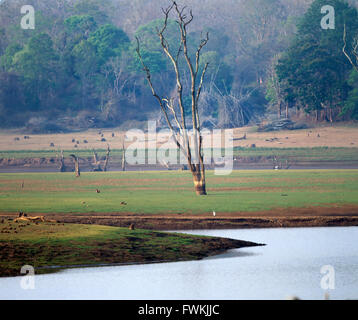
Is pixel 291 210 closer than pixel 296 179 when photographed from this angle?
Yes

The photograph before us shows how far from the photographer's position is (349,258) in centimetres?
2356

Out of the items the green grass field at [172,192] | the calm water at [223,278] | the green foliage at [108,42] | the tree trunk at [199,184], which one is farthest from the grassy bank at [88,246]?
the green foliage at [108,42]

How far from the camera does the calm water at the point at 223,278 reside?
62.7ft

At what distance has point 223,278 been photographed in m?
20.8

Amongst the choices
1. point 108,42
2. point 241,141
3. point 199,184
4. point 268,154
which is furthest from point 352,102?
point 199,184

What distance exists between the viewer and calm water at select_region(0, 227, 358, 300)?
1911 centimetres

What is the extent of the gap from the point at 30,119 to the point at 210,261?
71.1 m

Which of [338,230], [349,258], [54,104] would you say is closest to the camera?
[349,258]

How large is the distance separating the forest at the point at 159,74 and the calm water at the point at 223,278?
2067 inches

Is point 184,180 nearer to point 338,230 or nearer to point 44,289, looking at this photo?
point 338,230

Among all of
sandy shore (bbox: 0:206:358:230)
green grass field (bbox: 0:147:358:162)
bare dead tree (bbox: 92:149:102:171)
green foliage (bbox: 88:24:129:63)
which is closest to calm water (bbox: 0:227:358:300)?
sandy shore (bbox: 0:206:358:230)

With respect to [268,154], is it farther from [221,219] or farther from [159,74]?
[159,74]

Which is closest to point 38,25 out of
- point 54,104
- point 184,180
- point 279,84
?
point 54,104

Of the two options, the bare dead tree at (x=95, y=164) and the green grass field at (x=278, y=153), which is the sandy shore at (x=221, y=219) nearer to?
the bare dead tree at (x=95, y=164)
